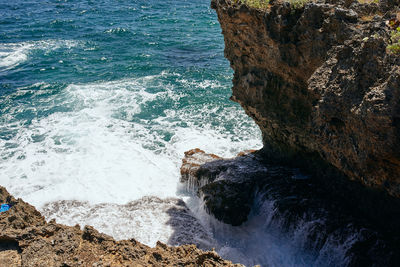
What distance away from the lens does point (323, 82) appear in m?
8.28

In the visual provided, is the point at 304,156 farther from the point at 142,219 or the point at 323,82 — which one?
the point at 142,219

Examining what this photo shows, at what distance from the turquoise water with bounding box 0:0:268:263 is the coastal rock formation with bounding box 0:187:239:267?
4.57m

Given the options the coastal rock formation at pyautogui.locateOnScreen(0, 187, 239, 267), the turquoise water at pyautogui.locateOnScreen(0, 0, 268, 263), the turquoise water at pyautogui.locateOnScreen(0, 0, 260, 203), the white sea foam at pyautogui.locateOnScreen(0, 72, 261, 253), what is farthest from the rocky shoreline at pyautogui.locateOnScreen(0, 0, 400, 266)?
the turquoise water at pyautogui.locateOnScreen(0, 0, 260, 203)

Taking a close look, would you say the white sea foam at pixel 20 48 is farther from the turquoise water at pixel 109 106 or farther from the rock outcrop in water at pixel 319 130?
the rock outcrop in water at pixel 319 130

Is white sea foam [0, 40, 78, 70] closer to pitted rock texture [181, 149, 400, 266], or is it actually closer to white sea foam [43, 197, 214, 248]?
white sea foam [43, 197, 214, 248]

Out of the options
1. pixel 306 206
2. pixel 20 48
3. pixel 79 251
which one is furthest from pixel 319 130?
pixel 20 48

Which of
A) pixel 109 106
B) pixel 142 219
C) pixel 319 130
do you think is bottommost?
pixel 142 219

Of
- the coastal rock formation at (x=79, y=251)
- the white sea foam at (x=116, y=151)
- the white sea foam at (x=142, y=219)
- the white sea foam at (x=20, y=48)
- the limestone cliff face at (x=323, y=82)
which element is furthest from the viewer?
the white sea foam at (x=20, y=48)

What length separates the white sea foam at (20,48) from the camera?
28094 millimetres

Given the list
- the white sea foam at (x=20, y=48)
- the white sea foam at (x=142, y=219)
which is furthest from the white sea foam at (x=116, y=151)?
the white sea foam at (x=20, y=48)

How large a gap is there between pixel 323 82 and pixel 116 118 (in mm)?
14635

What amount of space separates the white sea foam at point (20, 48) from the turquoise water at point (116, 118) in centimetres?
9

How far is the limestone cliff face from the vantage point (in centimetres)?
705

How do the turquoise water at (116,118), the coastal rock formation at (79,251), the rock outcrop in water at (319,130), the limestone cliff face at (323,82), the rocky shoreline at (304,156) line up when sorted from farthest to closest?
the turquoise water at (116,118) < the rock outcrop in water at (319,130) < the limestone cliff face at (323,82) < the rocky shoreline at (304,156) < the coastal rock formation at (79,251)
